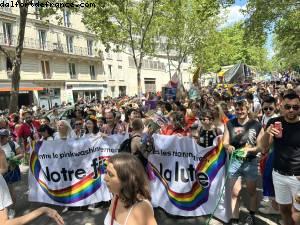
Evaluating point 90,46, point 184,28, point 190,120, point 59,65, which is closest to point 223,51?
point 184,28

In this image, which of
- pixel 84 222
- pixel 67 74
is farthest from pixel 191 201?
pixel 67 74

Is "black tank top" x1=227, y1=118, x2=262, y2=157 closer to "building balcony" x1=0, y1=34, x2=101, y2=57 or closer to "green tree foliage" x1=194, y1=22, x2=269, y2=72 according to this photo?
"green tree foliage" x1=194, y1=22, x2=269, y2=72

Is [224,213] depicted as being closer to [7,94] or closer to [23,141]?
A: [23,141]

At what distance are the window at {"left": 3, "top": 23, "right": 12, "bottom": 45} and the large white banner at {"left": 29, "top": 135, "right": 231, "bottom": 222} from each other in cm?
2881

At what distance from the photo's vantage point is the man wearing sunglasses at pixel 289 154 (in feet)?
12.1

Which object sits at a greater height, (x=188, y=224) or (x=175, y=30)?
(x=175, y=30)

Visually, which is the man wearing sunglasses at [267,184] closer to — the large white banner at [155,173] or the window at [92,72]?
the large white banner at [155,173]

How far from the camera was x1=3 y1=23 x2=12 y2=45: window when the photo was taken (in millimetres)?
32219

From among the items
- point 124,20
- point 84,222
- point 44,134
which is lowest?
point 84,222

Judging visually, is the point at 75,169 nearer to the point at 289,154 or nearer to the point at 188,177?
the point at 188,177

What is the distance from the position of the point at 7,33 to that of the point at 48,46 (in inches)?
199

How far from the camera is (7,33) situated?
3259 centimetres

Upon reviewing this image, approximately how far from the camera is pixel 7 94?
3184 centimetres

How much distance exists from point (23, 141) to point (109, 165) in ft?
29.9
